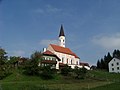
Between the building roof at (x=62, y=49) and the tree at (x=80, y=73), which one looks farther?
the building roof at (x=62, y=49)

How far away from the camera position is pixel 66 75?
58375 millimetres

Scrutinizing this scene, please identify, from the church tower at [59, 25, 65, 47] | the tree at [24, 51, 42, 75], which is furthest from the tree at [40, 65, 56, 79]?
the church tower at [59, 25, 65, 47]

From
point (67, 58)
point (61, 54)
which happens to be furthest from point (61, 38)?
point (61, 54)

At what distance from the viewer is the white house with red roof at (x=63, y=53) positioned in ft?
256

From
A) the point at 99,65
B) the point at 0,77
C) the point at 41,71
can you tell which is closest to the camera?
the point at 0,77

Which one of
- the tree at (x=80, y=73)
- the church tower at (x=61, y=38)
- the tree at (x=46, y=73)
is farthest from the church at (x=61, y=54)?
the tree at (x=46, y=73)

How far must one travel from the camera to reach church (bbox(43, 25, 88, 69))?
6996cm

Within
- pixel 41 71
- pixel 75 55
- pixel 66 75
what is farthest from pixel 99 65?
pixel 41 71

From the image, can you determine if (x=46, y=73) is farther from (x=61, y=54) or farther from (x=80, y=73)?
(x=61, y=54)

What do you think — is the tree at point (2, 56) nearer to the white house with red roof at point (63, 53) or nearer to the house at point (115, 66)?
the white house with red roof at point (63, 53)

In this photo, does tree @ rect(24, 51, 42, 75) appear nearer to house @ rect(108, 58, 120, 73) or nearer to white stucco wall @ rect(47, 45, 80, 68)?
white stucco wall @ rect(47, 45, 80, 68)

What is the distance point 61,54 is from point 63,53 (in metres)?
1.16

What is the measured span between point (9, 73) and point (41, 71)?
254 inches

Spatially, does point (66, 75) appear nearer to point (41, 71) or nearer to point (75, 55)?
point (41, 71)
